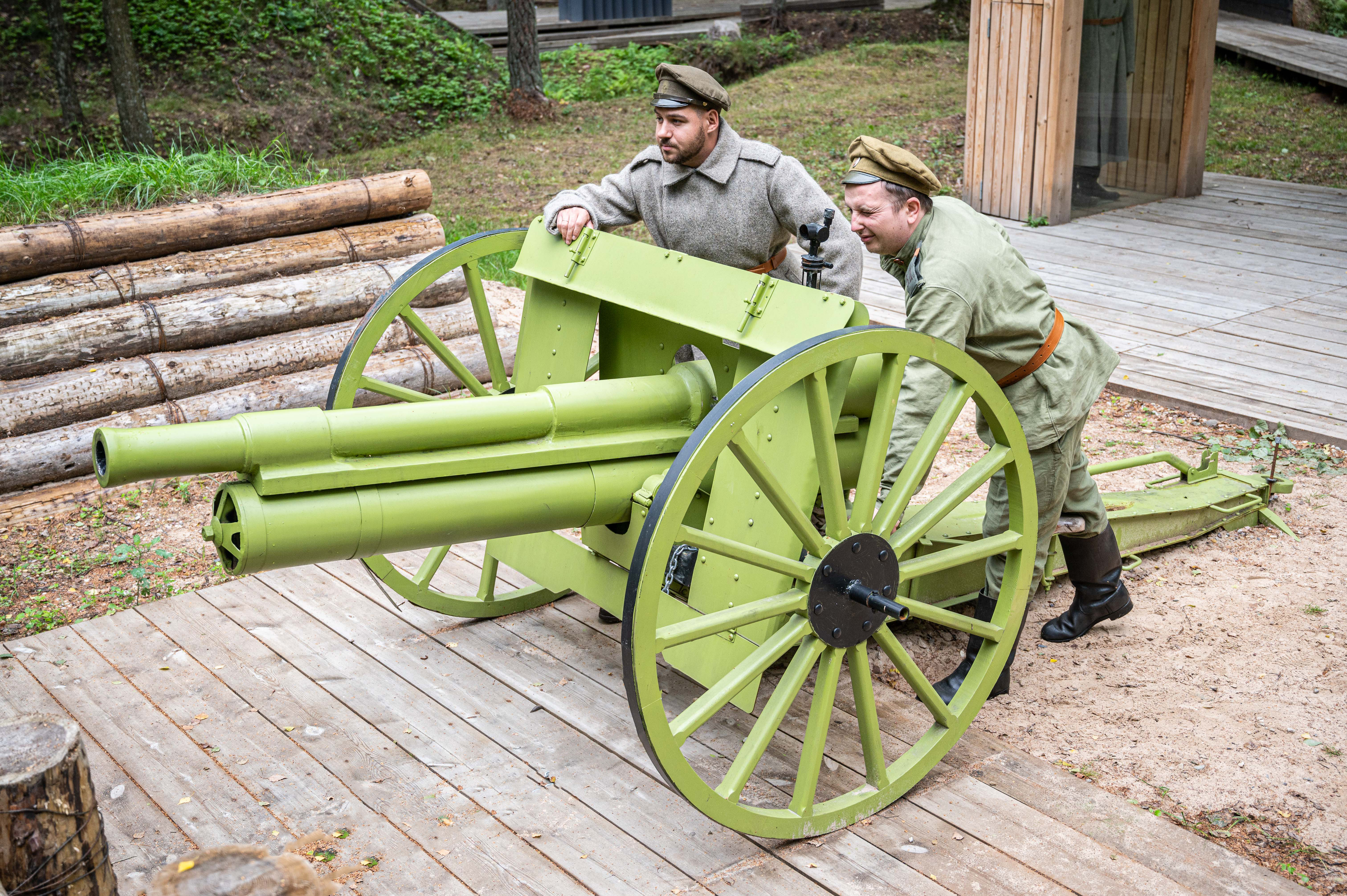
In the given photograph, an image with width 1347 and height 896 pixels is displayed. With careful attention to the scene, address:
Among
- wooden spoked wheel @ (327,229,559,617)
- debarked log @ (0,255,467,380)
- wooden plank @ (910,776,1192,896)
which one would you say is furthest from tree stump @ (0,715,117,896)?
debarked log @ (0,255,467,380)

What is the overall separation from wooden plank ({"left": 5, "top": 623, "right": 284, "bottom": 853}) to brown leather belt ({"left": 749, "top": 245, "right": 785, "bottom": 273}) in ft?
6.90

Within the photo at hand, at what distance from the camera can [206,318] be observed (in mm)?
5746

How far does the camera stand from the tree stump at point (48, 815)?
2.29 metres

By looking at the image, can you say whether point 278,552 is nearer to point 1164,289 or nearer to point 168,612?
point 168,612

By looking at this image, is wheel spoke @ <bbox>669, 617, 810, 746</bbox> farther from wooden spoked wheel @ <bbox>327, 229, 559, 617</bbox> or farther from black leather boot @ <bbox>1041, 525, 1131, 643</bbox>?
black leather boot @ <bbox>1041, 525, 1131, 643</bbox>

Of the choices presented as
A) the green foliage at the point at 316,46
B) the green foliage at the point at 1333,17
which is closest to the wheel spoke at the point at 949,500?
the green foliage at the point at 316,46

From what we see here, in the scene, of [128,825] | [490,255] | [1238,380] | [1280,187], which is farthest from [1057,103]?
[128,825]

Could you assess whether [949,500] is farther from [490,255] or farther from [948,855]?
[490,255]

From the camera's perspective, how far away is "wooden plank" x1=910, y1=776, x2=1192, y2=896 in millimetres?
2789

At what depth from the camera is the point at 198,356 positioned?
5695 millimetres

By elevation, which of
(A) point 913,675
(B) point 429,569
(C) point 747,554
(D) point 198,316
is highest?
(C) point 747,554

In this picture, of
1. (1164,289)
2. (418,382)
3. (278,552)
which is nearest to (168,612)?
(278,552)

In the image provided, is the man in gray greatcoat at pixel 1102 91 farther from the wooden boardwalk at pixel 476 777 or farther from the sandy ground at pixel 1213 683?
the wooden boardwalk at pixel 476 777

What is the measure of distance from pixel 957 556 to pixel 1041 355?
655 mm
